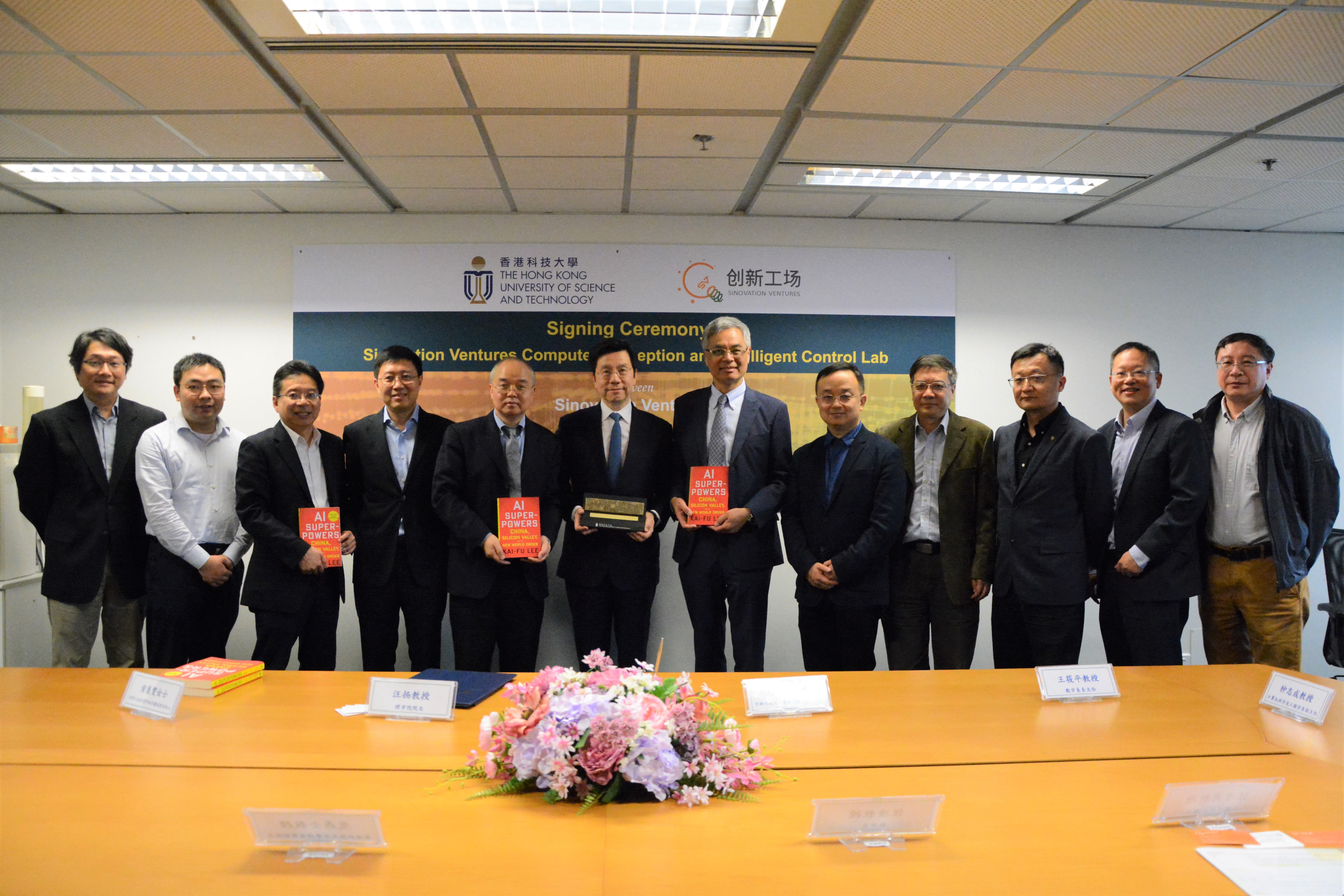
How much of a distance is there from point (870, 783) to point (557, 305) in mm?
3766

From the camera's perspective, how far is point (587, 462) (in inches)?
138

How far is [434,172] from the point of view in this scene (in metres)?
→ 4.00

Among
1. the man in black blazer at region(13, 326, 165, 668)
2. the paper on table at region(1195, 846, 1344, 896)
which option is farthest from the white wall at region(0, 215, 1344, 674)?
the paper on table at region(1195, 846, 1344, 896)

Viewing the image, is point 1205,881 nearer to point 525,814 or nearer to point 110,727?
point 525,814

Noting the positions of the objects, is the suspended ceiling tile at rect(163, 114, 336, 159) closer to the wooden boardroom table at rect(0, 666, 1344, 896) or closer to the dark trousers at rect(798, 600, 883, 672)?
the wooden boardroom table at rect(0, 666, 1344, 896)

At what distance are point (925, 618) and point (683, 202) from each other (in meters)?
2.80

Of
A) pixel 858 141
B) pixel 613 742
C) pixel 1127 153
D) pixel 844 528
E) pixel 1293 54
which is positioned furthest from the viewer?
pixel 1127 153

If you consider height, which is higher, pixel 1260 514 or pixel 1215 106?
pixel 1215 106

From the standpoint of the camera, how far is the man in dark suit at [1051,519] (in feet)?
10.0

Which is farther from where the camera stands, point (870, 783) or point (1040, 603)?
point (1040, 603)

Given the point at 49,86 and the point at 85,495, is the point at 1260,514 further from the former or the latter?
the point at 49,86

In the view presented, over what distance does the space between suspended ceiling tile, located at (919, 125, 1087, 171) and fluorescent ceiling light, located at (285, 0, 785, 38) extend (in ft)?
4.53

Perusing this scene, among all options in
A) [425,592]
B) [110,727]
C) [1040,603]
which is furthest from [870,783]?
[425,592]

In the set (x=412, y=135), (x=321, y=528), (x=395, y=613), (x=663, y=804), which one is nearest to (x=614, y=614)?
(x=395, y=613)
